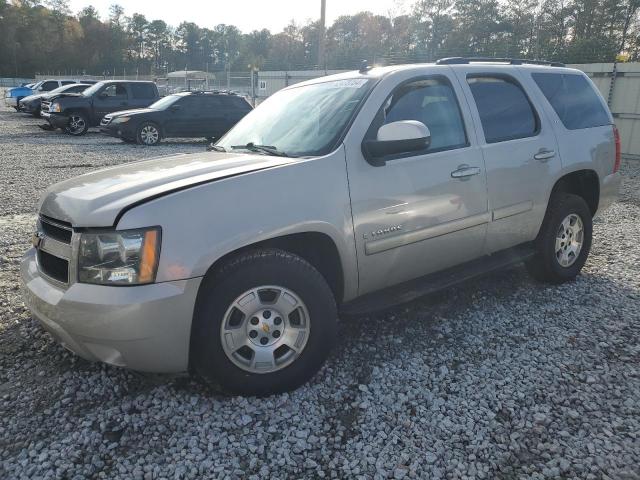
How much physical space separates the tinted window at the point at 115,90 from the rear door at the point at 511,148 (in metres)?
16.5

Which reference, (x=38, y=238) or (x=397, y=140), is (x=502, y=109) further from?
(x=38, y=238)

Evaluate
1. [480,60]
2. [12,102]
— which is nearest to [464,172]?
[480,60]

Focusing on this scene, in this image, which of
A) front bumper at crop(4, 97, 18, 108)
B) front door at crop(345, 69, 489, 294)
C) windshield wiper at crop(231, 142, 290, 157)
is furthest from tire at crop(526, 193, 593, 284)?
front bumper at crop(4, 97, 18, 108)

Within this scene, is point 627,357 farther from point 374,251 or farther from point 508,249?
point 374,251

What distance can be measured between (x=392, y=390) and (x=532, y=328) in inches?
56.2

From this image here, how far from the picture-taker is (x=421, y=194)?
10.8 feet

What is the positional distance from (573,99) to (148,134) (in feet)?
42.6

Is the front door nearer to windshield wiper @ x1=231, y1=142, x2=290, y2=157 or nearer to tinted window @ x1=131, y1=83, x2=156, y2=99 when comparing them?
windshield wiper @ x1=231, y1=142, x2=290, y2=157

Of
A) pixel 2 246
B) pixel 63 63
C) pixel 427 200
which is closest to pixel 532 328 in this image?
pixel 427 200

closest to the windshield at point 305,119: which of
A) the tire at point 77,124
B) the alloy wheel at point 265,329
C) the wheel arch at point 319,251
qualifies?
the wheel arch at point 319,251

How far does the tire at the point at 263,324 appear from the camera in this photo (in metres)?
2.59

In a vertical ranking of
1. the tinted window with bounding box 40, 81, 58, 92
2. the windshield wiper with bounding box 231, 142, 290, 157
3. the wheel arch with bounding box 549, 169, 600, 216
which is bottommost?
the wheel arch with bounding box 549, 169, 600, 216

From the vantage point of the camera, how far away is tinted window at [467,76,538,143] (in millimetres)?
3791

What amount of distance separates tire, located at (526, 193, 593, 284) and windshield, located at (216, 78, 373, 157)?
2.12 meters
